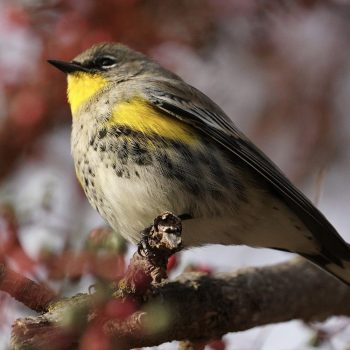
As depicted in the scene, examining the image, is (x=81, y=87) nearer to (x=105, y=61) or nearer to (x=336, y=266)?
(x=105, y=61)

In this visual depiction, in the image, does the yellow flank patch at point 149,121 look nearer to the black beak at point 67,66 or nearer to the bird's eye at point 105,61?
the black beak at point 67,66

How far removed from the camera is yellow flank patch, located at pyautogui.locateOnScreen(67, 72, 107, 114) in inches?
235

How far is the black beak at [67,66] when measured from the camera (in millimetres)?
5699

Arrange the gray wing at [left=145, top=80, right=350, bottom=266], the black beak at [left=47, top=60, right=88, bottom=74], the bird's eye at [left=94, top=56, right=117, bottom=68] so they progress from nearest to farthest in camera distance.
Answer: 1. the gray wing at [left=145, top=80, right=350, bottom=266]
2. the black beak at [left=47, top=60, right=88, bottom=74]
3. the bird's eye at [left=94, top=56, right=117, bottom=68]

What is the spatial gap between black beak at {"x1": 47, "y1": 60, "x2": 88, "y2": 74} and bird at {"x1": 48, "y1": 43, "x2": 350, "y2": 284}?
1cm

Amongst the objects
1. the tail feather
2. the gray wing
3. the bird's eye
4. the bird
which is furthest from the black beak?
the tail feather

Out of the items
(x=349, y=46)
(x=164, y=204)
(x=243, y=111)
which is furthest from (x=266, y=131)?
(x=164, y=204)

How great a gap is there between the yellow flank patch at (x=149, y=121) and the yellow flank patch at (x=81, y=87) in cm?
63

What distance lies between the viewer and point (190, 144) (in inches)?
209

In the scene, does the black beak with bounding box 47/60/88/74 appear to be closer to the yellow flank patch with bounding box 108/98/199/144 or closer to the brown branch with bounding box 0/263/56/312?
the yellow flank patch with bounding box 108/98/199/144

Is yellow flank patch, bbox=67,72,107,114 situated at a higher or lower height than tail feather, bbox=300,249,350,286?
higher

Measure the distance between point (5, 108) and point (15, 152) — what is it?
369 millimetres

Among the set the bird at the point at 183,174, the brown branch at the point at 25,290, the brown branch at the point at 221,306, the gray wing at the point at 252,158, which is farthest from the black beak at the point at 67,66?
the brown branch at the point at 25,290

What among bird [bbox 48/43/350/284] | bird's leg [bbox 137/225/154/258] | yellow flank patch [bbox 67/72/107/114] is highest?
yellow flank patch [bbox 67/72/107/114]
